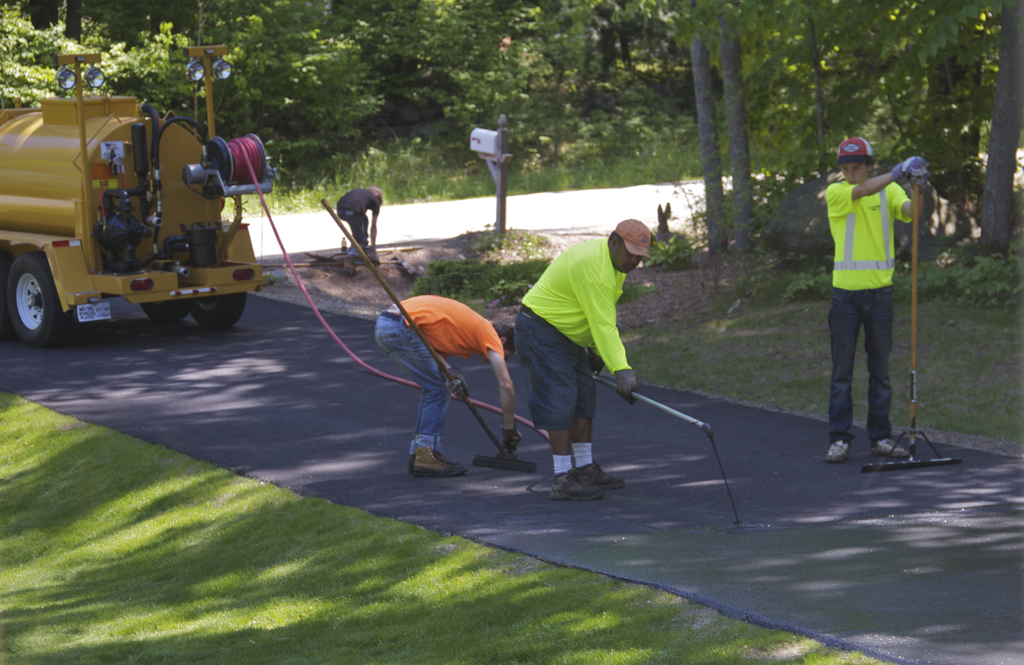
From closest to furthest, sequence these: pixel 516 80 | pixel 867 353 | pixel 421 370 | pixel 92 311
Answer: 1. pixel 421 370
2. pixel 867 353
3. pixel 92 311
4. pixel 516 80

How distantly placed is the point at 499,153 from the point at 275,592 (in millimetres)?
11898

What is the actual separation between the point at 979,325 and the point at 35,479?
8.25 metres

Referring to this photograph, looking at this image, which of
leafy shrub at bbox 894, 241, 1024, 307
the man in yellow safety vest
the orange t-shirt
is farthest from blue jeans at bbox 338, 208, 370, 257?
the man in yellow safety vest

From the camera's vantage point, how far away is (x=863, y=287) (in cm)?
701

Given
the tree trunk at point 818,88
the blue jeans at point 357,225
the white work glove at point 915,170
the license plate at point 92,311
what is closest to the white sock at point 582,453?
the white work glove at point 915,170

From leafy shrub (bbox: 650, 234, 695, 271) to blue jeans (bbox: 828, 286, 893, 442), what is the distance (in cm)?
813

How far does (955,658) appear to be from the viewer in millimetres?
3742

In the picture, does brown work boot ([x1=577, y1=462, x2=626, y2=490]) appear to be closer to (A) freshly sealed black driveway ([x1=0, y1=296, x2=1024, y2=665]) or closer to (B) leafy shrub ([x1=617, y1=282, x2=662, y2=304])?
(A) freshly sealed black driveway ([x1=0, y1=296, x2=1024, y2=665])

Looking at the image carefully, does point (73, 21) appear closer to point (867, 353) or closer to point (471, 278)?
point (471, 278)

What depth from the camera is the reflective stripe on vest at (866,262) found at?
697cm

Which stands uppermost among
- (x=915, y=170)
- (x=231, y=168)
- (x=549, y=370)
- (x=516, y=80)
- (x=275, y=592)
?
(x=516, y=80)

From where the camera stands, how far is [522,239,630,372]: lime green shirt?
19.0ft

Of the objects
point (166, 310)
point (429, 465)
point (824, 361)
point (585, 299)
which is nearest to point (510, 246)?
point (166, 310)

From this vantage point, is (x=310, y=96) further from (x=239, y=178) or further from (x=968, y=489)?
(x=968, y=489)
